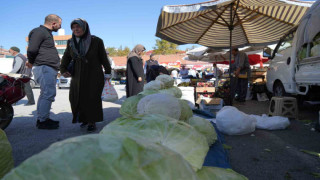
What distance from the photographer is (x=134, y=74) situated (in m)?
5.49

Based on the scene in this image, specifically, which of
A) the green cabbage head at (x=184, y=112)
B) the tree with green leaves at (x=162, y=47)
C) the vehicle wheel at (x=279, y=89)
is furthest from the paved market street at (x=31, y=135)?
the tree with green leaves at (x=162, y=47)

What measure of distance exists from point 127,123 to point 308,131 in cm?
429

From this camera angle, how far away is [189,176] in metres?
0.63

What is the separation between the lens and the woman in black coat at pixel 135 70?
17.7 ft

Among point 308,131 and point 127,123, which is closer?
point 127,123

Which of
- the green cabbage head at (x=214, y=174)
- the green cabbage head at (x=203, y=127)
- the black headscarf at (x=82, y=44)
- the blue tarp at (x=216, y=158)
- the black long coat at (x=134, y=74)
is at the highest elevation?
the black headscarf at (x=82, y=44)

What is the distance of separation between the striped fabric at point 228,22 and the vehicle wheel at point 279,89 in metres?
1.97

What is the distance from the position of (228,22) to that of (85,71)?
568 centimetres

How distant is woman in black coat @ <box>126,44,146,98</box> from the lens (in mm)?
5391

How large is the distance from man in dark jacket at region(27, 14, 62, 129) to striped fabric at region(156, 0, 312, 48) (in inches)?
97.2

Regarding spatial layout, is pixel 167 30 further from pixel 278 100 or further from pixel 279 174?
pixel 279 174

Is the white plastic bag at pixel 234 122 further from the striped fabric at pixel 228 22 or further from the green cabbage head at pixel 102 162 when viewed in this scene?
the green cabbage head at pixel 102 162

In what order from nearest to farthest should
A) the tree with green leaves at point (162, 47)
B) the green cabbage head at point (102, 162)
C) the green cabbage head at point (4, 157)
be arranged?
the green cabbage head at point (102, 162) < the green cabbage head at point (4, 157) < the tree with green leaves at point (162, 47)

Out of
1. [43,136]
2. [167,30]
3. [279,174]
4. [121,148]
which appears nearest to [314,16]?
[279,174]
